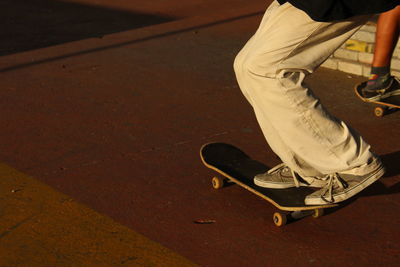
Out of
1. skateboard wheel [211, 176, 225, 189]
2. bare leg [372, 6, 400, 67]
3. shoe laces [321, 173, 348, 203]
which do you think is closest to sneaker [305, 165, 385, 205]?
shoe laces [321, 173, 348, 203]

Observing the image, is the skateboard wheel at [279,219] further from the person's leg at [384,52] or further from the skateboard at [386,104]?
the person's leg at [384,52]

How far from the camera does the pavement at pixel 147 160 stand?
13.2 feet

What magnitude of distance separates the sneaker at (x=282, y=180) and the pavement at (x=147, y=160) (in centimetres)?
16

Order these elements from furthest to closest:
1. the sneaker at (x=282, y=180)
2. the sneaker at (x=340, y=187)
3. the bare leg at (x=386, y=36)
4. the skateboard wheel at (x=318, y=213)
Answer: the bare leg at (x=386, y=36)
the sneaker at (x=282, y=180)
the skateboard wheel at (x=318, y=213)
the sneaker at (x=340, y=187)

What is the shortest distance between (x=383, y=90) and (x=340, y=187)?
2257 mm

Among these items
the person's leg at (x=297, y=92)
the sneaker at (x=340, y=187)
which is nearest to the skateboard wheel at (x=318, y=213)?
the sneaker at (x=340, y=187)

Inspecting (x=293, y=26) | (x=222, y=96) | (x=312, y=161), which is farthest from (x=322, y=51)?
(x=222, y=96)

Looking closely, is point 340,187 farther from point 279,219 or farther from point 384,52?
point 384,52

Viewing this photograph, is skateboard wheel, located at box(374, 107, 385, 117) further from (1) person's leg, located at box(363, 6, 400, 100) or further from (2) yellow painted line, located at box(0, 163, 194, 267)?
(2) yellow painted line, located at box(0, 163, 194, 267)

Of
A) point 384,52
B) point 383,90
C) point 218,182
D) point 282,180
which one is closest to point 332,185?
point 282,180

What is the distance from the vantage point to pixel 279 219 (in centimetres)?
429

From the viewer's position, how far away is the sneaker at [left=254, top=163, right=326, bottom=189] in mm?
4477

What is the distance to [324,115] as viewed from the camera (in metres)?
4.21

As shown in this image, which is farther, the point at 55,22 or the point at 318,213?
the point at 55,22
